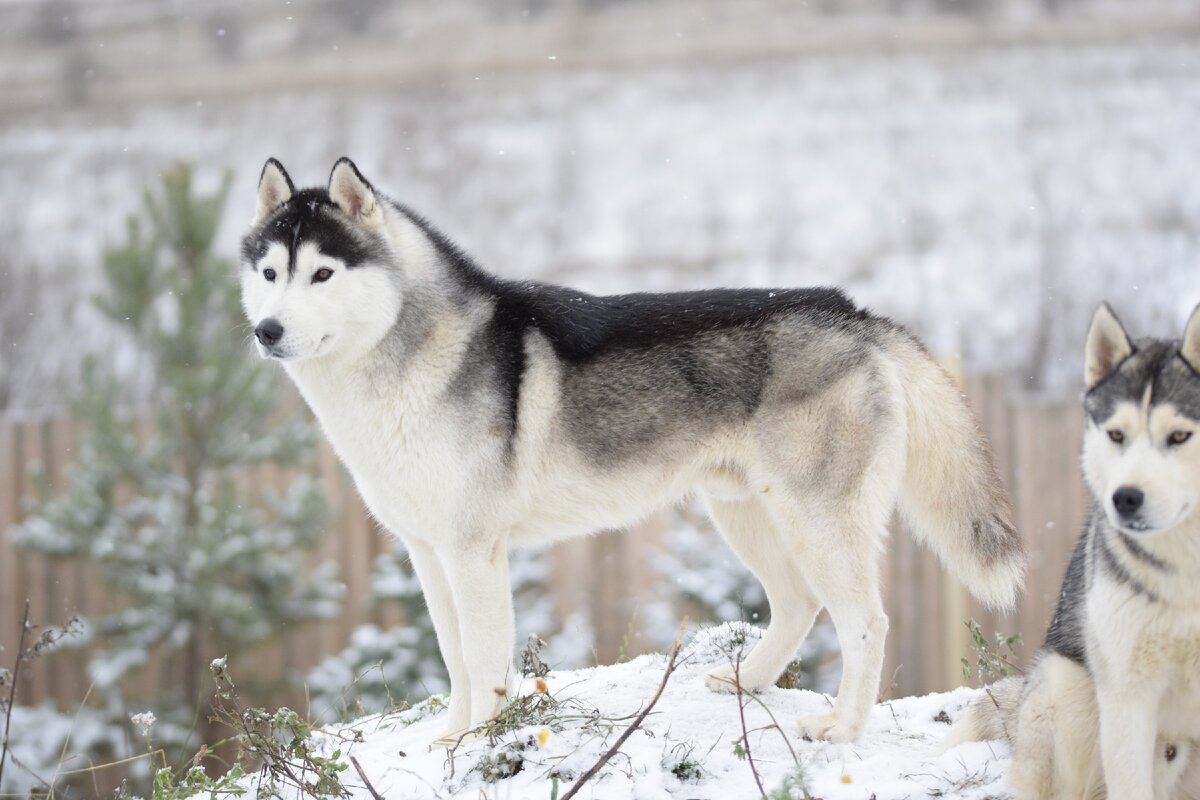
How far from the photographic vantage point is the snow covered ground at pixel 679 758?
3113mm

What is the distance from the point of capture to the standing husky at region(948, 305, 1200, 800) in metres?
2.63

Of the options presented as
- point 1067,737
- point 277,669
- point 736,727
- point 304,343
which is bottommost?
point 277,669

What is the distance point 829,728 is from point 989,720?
50 cm

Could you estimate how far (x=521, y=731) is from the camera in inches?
130

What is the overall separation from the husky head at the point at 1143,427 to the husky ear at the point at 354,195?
2266 mm

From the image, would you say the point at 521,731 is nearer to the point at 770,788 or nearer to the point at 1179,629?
the point at 770,788

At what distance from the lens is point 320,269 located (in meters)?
3.60

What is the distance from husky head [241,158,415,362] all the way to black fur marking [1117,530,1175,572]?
7.48 ft

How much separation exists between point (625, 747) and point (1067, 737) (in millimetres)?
1210

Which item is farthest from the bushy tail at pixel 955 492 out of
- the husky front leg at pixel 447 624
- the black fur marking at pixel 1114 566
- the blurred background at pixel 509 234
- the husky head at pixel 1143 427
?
the blurred background at pixel 509 234

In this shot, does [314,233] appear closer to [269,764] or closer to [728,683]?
[269,764]

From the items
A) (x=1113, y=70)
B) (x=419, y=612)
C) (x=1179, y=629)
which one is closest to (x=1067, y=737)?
(x=1179, y=629)

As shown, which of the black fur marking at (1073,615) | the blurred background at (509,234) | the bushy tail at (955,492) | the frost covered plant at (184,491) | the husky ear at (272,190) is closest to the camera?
the black fur marking at (1073,615)

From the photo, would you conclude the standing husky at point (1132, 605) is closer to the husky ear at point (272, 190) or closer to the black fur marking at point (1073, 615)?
the black fur marking at point (1073, 615)
